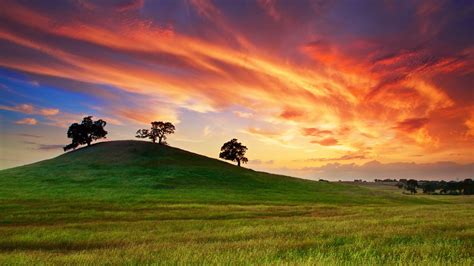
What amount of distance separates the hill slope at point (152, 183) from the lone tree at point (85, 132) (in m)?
3.91

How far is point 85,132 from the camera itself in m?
112

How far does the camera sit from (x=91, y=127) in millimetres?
112938

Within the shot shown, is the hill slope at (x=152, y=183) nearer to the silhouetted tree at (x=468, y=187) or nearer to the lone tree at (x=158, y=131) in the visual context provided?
the lone tree at (x=158, y=131)

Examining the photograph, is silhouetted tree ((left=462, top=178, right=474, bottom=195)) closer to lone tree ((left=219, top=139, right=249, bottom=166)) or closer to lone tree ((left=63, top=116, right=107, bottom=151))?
lone tree ((left=219, top=139, right=249, bottom=166))

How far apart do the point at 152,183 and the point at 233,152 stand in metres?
52.7

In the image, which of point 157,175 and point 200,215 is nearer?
point 200,215

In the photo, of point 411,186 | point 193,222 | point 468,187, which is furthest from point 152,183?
point 468,187

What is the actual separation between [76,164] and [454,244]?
8732cm

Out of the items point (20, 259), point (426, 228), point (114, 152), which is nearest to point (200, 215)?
point (426, 228)

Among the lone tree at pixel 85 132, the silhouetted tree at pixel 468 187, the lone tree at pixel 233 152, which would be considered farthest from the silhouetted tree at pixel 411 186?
the lone tree at pixel 85 132

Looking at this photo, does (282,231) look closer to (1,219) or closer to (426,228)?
(426,228)

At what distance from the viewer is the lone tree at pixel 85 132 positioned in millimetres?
111562

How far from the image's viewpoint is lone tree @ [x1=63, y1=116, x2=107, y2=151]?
112 metres

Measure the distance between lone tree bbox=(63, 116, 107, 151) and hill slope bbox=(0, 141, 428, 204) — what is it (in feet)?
12.8
